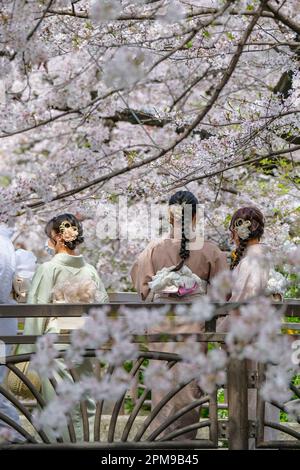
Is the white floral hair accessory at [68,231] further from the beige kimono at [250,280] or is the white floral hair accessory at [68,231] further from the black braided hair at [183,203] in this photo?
the beige kimono at [250,280]

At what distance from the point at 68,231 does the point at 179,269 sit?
0.73 meters

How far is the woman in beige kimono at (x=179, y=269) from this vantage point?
546 centimetres

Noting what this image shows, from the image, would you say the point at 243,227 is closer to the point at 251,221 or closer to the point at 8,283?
the point at 251,221

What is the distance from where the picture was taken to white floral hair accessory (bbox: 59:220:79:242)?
5723mm

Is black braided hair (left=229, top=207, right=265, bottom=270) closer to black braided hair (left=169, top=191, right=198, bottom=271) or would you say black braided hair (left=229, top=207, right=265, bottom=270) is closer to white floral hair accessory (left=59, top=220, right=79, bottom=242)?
black braided hair (left=169, top=191, right=198, bottom=271)

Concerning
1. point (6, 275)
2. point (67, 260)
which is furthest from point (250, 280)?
point (6, 275)

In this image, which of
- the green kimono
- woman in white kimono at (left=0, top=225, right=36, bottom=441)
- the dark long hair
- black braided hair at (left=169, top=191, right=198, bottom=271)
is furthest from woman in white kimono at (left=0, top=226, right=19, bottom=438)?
black braided hair at (left=169, top=191, right=198, bottom=271)

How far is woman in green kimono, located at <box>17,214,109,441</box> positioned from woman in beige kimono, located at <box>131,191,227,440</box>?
345mm

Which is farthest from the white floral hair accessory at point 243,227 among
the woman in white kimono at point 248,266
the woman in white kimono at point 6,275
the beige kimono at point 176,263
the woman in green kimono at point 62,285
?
the woman in white kimono at point 6,275

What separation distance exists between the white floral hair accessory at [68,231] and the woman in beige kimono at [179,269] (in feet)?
1.37

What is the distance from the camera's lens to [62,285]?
5727mm

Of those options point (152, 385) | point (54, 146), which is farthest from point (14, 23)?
point (54, 146)
